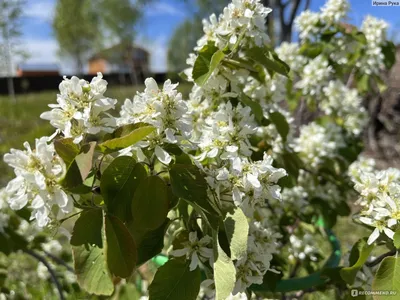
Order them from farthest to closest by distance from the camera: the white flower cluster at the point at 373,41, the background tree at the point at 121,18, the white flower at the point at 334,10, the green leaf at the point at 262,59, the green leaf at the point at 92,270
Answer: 1. the background tree at the point at 121,18
2. the white flower cluster at the point at 373,41
3. the white flower at the point at 334,10
4. the green leaf at the point at 262,59
5. the green leaf at the point at 92,270

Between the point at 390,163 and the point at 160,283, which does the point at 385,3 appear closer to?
the point at 160,283

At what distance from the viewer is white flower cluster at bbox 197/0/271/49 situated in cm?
89

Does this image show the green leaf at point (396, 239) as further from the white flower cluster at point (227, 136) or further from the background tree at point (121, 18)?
the background tree at point (121, 18)

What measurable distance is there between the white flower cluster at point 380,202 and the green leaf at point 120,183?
0.46m

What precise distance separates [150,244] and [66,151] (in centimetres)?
26

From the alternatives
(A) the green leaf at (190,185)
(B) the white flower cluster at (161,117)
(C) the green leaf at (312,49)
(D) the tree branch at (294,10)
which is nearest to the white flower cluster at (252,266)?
(A) the green leaf at (190,185)

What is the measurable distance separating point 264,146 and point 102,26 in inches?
563

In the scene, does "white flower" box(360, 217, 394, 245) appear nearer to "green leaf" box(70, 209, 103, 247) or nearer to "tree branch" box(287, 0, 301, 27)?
"green leaf" box(70, 209, 103, 247)

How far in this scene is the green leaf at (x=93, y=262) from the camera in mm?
692

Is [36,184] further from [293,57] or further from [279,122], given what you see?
[293,57]

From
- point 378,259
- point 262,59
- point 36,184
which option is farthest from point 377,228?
point 36,184

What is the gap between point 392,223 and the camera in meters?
0.80

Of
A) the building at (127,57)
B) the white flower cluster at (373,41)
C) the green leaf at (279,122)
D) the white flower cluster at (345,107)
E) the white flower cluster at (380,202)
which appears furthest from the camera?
the building at (127,57)

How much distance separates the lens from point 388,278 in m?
0.78
